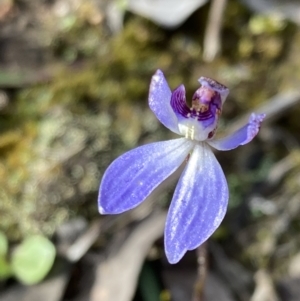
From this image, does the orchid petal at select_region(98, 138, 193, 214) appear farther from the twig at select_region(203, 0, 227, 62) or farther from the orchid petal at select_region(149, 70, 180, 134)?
the twig at select_region(203, 0, 227, 62)

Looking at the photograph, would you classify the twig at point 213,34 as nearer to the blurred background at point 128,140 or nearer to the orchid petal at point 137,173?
the blurred background at point 128,140

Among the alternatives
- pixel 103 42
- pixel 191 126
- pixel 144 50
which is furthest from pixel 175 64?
pixel 191 126

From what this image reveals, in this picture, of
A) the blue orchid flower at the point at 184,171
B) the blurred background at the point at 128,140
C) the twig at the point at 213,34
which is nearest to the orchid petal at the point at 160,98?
the blue orchid flower at the point at 184,171

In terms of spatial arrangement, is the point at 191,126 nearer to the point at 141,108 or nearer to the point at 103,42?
the point at 141,108

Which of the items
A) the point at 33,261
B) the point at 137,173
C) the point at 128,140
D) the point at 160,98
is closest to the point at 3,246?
the point at 33,261

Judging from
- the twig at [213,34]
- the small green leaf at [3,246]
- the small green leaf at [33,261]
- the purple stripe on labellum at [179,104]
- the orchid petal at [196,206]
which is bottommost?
the small green leaf at [33,261]

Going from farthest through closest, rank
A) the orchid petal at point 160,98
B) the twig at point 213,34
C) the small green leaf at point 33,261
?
the twig at point 213,34
the small green leaf at point 33,261
the orchid petal at point 160,98
